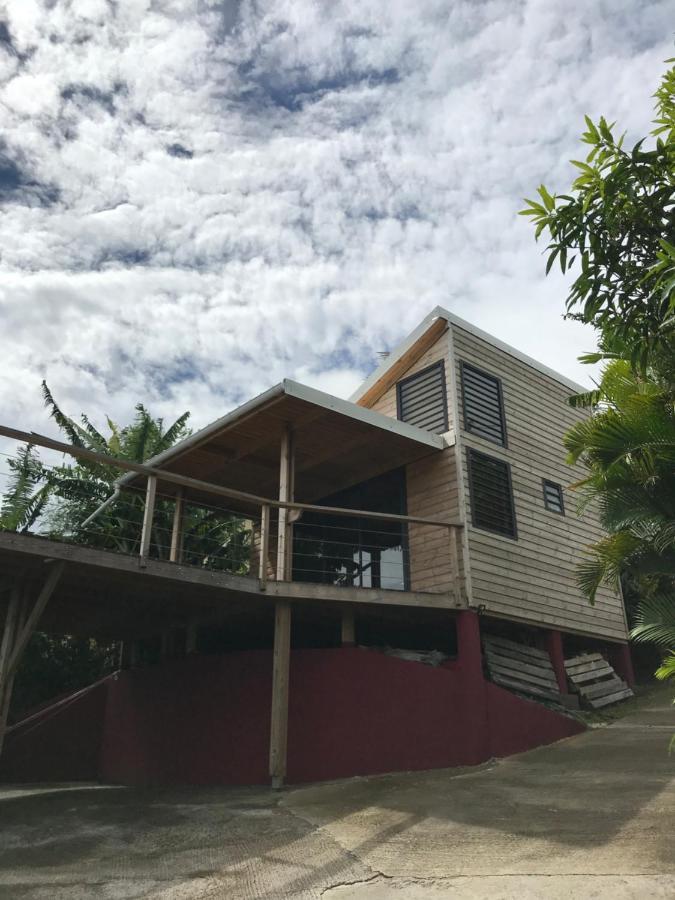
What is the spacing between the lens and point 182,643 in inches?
550

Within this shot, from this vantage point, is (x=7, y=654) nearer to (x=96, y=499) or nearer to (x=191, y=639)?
(x=191, y=639)

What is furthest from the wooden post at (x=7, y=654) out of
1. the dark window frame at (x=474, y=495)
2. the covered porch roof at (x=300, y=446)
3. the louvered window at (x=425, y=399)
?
the louvered window at (x=425, y=399)

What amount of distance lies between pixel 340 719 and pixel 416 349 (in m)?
6.91

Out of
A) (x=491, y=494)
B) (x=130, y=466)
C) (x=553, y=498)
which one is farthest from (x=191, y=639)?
(x=553, y=498)

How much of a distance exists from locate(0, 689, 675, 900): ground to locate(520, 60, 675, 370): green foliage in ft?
13.4

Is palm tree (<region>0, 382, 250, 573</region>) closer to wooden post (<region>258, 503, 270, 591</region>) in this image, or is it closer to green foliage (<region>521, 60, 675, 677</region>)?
wooden post (<region>258, 503, 270, 591</region>)

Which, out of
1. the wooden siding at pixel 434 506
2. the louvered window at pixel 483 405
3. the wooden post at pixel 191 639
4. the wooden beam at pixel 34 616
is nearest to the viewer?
the wooden beam at pixel 34 616

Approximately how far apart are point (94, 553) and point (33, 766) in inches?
389

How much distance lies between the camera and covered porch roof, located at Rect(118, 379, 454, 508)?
10.5 m

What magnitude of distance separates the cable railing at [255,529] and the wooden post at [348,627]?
2.88ft

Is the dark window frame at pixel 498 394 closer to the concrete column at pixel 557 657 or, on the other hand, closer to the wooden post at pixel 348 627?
the concrete column at pixel 557 657

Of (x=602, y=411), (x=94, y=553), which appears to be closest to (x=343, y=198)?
(x=602, y=411)

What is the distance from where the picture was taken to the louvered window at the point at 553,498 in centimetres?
1366

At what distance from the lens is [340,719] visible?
988 cm
